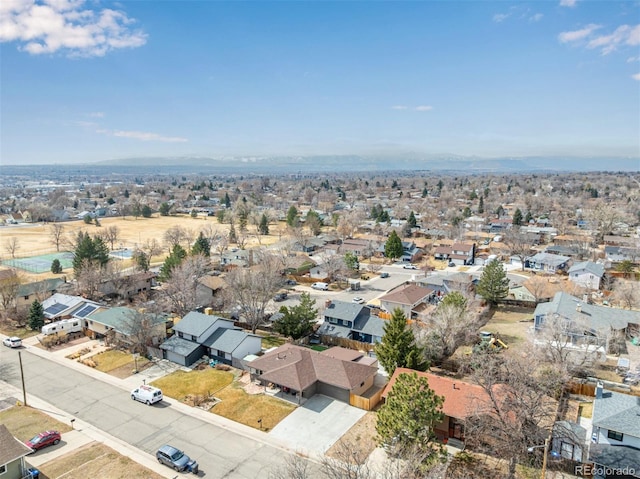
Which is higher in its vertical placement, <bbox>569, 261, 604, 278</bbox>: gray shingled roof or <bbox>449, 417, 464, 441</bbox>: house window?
<bbox>569, 261, 604, 278</bbox>: gray shingled roof

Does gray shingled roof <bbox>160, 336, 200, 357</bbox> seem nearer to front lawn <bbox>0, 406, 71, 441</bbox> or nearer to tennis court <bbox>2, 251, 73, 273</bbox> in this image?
front lawn <bbox>0, 406, 71, 441</bbox>

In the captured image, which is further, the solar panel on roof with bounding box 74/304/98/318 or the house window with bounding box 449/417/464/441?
the solar panel on roof with bounding box 74/304/98/318

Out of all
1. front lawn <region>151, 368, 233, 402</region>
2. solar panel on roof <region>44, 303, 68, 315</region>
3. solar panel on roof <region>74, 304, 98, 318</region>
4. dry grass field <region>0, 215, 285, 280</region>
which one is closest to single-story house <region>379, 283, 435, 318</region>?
front lawn <region>151, 368, 233, 402</region>

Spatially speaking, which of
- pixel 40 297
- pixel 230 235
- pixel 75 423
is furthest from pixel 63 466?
pixel 230 235

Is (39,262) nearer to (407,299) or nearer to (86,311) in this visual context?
(86,311)

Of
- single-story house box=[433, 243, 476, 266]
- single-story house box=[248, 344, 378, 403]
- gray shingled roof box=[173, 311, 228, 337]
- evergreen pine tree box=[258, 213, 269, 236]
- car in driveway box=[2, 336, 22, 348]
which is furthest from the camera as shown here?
evergreen pine tree box=[258, 213, 269, 236]

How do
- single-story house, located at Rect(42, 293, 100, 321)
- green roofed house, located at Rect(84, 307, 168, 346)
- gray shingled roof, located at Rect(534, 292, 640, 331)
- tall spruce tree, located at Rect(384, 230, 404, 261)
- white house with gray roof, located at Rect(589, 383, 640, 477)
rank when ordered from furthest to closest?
tall spruce tree, located at Rect(384, 230, 404, 261) < single-story house, located at Rect(42, 293, 100, 321) < gray shingled roof, located at Rect(534, 292, 640, 331) < green roofed house, located at Rect(84, 307, 168, 346) < white house with gray roof, located at Rect(589, 383, 640, 477)

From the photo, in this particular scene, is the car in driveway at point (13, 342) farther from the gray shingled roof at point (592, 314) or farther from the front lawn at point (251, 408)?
the gray shingled roof at point (592, 314)
